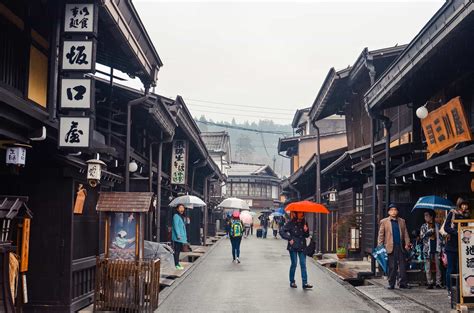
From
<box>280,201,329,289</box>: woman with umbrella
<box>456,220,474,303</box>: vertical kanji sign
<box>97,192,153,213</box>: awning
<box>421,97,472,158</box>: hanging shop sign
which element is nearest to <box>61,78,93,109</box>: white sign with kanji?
<box>97,192,153,213</box>: awning

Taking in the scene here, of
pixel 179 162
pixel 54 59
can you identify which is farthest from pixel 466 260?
pixel 179 162

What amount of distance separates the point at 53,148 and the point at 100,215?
3.60 m

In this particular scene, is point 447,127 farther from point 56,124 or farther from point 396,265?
point 56,124

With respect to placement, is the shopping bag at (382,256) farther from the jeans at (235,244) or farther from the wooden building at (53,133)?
the jeans at (235,244)

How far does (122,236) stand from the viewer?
1203cm

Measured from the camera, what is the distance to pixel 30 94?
409 inches

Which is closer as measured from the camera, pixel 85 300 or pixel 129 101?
pixel 85 300

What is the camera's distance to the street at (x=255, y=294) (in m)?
12.9

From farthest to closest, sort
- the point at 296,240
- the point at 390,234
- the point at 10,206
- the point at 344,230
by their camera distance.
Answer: the point at 344,230, the point at 296,240, the point at 390,234, the point at 10,206

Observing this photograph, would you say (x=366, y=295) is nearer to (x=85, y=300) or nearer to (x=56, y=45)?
(x=85, y=300)

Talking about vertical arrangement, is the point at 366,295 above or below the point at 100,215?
below

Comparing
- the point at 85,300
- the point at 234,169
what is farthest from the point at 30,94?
the point at 234,169

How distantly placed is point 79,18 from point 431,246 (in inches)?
376

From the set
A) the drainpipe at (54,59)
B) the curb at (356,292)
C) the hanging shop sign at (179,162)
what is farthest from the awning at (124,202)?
the hanging shop sign at (179,162)
